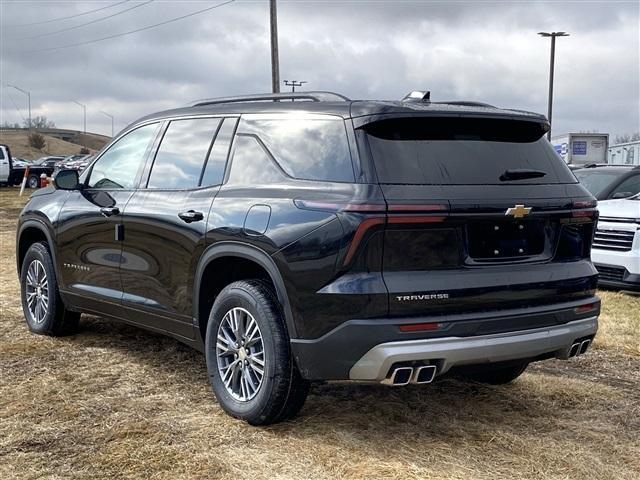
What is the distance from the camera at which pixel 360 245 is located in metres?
3.70

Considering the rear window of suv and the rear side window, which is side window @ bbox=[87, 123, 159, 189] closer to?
the rear side window

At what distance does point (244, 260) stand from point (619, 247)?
19.4 feet

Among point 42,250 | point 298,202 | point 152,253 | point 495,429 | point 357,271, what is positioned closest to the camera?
point 357,271

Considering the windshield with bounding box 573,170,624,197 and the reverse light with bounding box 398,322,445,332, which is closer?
the reverse light with bounding box 398,322,445,332

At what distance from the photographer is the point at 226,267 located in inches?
180

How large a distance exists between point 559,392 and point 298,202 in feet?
7.46

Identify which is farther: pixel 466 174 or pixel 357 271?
pixel 466 174

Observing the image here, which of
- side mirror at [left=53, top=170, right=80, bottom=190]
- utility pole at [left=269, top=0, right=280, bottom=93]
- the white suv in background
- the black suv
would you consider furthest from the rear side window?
utility pole at [left=269, top=0, right=280, bottom=93]

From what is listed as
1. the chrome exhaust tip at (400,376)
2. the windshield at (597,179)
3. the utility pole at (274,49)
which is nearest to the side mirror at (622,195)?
the windshield at (597,179)

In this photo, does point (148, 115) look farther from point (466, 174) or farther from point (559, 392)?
point (559, 392)

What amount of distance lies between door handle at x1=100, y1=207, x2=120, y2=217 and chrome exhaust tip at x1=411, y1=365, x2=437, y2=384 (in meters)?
2.60

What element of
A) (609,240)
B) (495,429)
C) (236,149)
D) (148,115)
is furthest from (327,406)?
(609,240)

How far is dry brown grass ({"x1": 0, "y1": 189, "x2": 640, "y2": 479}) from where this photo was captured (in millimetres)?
3768

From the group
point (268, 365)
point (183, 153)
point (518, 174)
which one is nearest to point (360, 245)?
point (268, 365)
